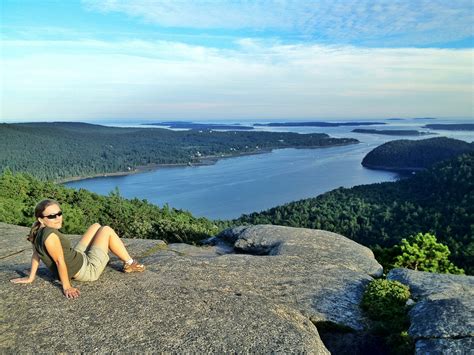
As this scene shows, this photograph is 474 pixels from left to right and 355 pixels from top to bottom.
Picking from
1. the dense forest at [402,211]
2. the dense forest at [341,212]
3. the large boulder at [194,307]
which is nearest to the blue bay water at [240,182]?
the dense forest at [402,211]

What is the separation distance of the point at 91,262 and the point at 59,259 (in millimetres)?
620

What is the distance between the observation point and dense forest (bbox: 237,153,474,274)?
47625 millimetres

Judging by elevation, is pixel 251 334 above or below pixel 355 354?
above

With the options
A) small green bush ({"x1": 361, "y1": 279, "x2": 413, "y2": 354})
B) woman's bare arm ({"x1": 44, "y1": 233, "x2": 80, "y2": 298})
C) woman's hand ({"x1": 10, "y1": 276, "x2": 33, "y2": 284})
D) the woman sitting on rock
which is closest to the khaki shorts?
the woman sitting on rock

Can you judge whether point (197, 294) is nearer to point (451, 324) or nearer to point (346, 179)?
point (451, 324)

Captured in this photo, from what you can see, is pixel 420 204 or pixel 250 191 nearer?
pixel 420 204

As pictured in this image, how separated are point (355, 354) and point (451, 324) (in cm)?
140

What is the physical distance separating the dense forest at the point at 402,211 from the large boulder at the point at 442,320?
96.7ft

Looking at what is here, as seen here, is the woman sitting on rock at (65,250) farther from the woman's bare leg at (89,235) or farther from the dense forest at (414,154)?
the dense forest at (414,154)

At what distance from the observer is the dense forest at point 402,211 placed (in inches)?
1875

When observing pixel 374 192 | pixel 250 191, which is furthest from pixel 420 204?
pixel 250 191

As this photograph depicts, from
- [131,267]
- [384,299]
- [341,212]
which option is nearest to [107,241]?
[131,267]

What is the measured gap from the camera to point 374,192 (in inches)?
3054

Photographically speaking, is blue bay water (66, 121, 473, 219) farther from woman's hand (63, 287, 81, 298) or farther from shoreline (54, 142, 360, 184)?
woman's hand (63, 287, 81, 298)
